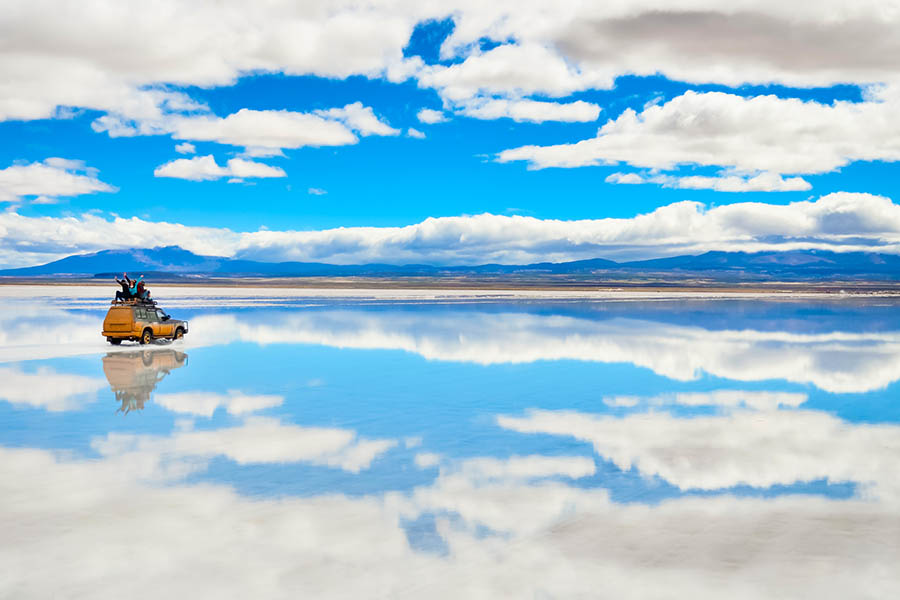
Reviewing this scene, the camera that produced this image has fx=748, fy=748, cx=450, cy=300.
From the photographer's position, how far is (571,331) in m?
40.8

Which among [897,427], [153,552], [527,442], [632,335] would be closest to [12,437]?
[153,552]

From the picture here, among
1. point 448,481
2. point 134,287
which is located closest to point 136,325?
point 134,287

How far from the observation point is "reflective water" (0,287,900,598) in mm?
7977

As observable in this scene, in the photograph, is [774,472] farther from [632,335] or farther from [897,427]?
[632,335]

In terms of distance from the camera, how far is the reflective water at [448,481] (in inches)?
314

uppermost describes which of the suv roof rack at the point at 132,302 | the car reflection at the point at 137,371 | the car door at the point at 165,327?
the suv roof rack at the point at 132,302

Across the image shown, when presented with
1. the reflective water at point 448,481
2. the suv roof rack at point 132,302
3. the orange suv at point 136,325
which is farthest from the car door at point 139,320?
the reflective water at point 448,481

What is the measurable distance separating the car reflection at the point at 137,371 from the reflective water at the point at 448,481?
0.62ft

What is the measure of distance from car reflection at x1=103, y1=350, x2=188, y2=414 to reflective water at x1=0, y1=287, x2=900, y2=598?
0.62ft

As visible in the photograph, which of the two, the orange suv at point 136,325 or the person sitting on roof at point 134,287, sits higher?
the person sitting on roof at point 134,287

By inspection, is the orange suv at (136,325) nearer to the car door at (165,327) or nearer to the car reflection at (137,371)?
the car door at (165,327)

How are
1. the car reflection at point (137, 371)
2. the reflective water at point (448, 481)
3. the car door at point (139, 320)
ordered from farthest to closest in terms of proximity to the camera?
the car door at point (139, 320)
the car reflection at point (137, 371)
the reflective water at point (448, 481)

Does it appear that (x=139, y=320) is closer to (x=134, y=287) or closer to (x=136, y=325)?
(x=136, y=325)

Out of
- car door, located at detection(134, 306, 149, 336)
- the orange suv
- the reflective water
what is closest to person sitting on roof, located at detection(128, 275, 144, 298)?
the orange suv
